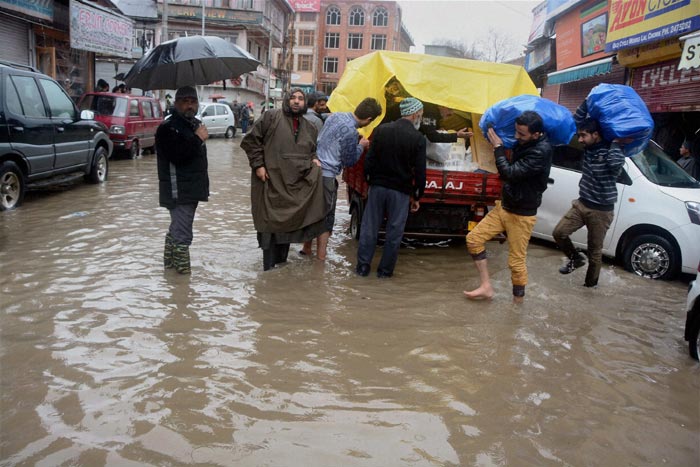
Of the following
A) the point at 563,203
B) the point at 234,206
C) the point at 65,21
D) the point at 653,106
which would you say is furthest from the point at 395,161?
the point at 65,21

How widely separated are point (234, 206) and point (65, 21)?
11.4 meters

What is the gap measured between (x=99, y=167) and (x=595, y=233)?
930 cm

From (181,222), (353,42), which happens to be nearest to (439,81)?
(181,222)

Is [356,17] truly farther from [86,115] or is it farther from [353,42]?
[86,115]

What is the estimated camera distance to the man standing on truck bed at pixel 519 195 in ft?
15.9

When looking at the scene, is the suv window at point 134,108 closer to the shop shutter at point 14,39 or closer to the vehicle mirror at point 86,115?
the shop shutter at point 14,39

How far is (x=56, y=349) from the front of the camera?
12.3 ft

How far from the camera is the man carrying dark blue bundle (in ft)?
18.2

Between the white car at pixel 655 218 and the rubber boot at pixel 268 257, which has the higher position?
the white car at pixel 655 218

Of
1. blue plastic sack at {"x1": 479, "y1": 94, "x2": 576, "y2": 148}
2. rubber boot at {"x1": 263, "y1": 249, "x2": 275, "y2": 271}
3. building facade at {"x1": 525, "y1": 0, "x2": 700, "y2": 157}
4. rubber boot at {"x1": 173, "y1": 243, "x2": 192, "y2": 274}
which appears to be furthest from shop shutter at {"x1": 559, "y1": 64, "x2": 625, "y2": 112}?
rubber boot at {"x1": 173, "y1": 243, "x2": 192, "y2": 274}

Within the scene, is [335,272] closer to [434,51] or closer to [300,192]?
[300,192]

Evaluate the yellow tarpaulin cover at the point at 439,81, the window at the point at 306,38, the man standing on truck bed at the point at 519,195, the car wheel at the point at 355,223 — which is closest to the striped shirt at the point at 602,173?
the man standing on truck bed at the point at 519,195

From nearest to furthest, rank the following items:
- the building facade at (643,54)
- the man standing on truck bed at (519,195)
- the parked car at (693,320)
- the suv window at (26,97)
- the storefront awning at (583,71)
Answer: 1. the parked car at (693,320)
2. the man standing on truck bed at (519,195)
3. the suv window at (26,97)
4. the building facade at (643,54)
5. the storefront awning at (583,71)

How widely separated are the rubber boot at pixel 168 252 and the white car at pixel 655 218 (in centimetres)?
500
